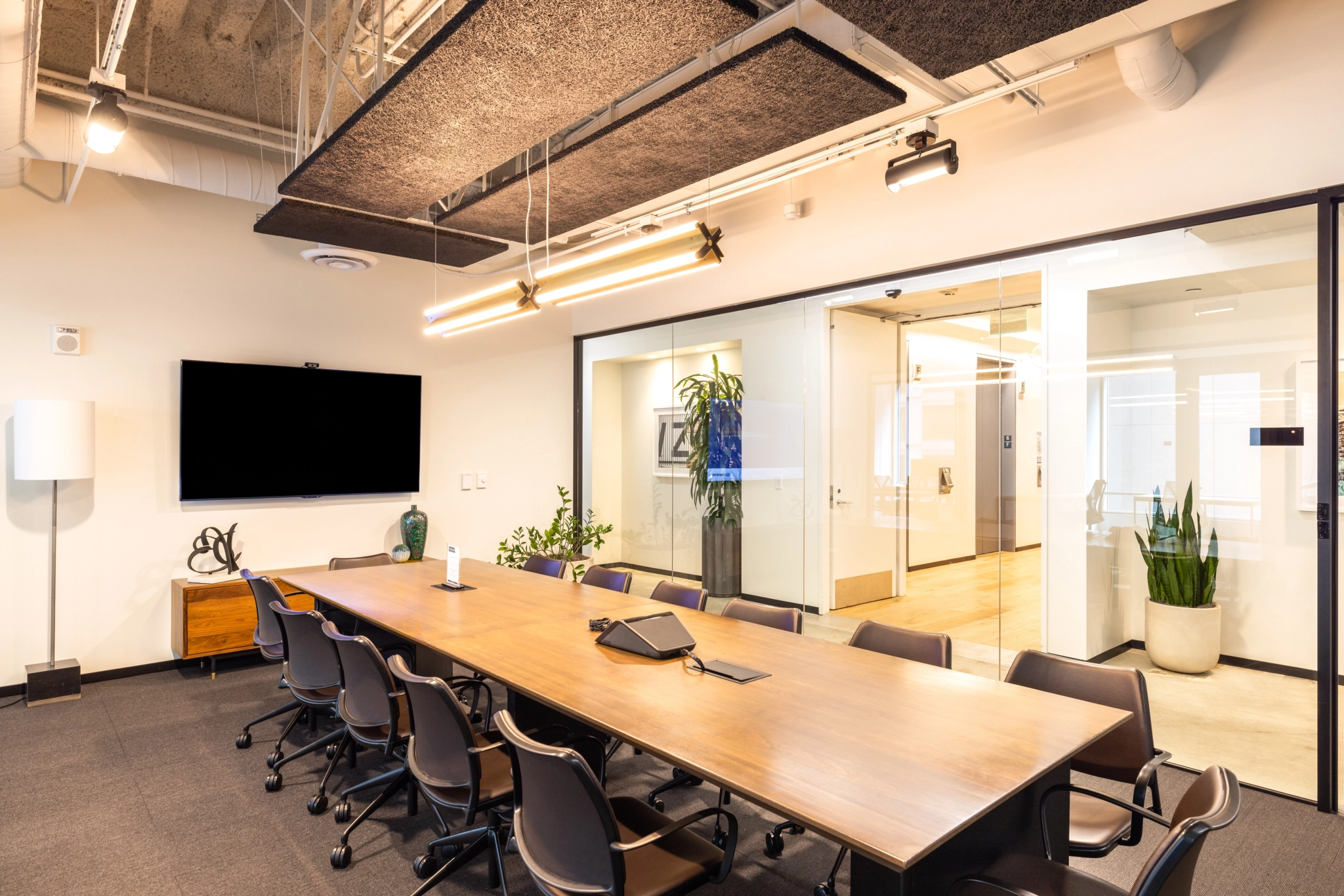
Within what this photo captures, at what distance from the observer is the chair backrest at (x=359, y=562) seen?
17.0 ft

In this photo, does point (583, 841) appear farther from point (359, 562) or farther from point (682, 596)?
point (359, 562)

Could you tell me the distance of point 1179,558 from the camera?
3801mm

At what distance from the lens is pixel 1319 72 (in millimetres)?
3303

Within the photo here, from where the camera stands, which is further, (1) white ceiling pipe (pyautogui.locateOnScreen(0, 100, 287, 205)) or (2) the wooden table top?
(1) white ceiling pipe (pyautogui.locateOnScreen(0, 100, 287, 205))

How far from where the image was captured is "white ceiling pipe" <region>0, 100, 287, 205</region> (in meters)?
4.31

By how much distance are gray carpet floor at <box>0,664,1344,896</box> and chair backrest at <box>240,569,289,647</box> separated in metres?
0.60

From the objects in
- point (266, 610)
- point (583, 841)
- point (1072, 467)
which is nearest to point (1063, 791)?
point (583, 841)

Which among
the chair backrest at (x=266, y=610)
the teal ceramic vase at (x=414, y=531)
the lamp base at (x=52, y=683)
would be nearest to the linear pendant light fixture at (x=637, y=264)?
the chair backrest at (x=266, y=610)

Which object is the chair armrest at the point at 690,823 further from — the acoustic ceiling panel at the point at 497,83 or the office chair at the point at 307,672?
the acoustic ceiling panel at the point at 497,83

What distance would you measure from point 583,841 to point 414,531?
16.4ft

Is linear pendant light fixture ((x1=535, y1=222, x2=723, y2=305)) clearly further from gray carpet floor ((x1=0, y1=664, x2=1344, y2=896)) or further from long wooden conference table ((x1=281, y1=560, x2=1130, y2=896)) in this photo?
gray carpet floor ((x1=0, y1=664, x2=1344, y2=896))

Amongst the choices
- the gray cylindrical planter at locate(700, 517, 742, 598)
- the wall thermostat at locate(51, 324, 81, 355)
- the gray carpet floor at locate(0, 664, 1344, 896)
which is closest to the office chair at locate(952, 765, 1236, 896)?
the gray carpet floor at locate(0, 664, 1344, 896)

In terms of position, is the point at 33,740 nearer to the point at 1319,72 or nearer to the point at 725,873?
the point at 725,873

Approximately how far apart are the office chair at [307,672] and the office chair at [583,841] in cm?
174
